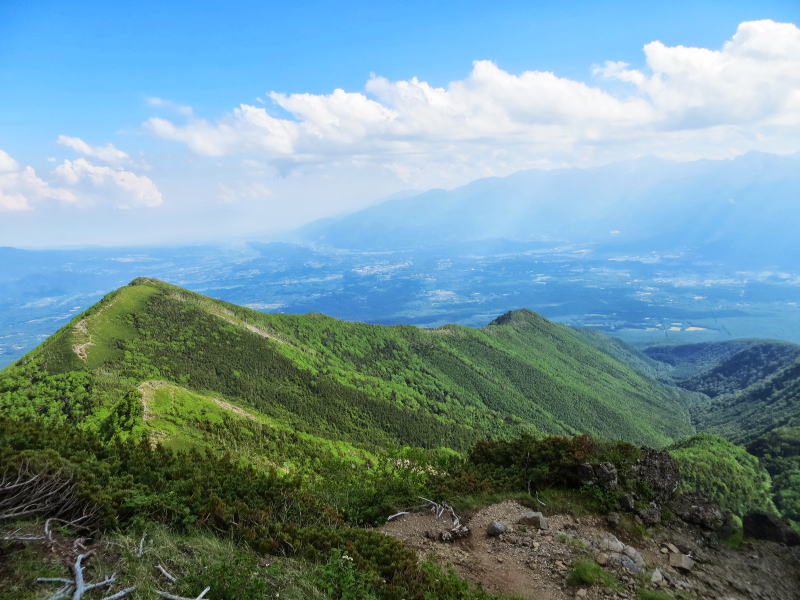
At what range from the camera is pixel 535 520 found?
1897 cm

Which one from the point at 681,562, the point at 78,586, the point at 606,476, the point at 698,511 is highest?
the point at 78,586

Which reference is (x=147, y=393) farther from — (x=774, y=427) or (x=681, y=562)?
(x=774, y=427)

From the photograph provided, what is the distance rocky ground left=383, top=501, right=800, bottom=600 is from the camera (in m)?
14.8

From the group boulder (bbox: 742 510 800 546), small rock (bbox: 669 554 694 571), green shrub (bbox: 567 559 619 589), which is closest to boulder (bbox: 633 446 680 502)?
boulder (bbox: 742 510 800 546)

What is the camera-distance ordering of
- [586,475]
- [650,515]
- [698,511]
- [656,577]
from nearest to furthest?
[656,577]
[650,515]
[698,511]
[586,475]

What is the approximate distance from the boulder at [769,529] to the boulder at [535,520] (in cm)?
1008

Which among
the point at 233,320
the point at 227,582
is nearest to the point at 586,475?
the point at 227,582

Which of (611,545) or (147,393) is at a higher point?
(611,545)

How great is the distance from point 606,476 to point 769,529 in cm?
702

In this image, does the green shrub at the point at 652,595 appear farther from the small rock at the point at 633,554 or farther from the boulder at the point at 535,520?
the boulder at the point at 535,520

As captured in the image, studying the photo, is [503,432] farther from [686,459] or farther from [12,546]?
[12,546]

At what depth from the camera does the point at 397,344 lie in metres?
169

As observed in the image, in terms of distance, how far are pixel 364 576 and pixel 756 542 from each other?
19.0 meters

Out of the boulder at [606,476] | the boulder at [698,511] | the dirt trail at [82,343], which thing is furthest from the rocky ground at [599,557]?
the dirt trail at [82,343]
